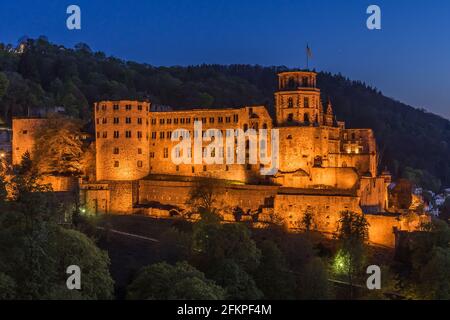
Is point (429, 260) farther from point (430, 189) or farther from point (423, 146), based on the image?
point (423, 146)

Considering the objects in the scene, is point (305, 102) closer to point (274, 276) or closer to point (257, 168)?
point (257, 168)

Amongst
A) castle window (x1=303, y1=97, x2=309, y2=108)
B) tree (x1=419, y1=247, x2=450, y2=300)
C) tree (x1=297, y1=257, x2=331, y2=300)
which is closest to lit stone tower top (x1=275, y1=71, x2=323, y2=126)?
castle window (x1=303, y1=97, x2=309, y2=108)

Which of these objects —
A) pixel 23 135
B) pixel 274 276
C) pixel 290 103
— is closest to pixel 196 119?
pixel 290 103

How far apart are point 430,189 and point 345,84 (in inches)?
1532

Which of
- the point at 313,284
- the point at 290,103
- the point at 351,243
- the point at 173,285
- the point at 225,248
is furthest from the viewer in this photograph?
the point at 290,103

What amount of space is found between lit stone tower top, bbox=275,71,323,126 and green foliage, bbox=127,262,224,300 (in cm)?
3464

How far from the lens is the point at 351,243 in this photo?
60.8m

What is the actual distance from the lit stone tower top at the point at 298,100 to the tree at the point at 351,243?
43.2 ft

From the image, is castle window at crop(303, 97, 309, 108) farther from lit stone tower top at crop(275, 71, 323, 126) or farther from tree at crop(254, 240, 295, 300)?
tree at crop(254, 240, 295, 300)

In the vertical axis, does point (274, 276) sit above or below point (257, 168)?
below

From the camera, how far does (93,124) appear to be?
8675 cm

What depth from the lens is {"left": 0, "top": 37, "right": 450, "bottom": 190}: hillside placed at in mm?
104938

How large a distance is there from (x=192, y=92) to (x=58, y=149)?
47993 millimetres

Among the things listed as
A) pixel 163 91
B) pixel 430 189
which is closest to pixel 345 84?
pixel 430 189
